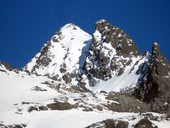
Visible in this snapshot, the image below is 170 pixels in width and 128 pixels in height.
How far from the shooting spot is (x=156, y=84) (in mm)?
171125

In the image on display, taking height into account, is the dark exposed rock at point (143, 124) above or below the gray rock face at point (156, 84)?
below

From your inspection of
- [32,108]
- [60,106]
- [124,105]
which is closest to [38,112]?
→ [32,108]

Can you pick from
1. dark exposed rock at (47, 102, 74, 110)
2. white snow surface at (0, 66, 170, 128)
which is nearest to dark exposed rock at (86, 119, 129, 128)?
white snow surface at (0, 66, 170, 128)

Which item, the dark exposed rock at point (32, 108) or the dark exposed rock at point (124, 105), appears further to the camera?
the dark exposed rock at point (124, 105)

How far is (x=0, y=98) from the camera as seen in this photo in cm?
12588

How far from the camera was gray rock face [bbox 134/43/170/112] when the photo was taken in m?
164

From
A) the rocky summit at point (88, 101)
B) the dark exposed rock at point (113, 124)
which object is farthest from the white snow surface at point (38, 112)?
the dark exposed rock at point (113, 124)

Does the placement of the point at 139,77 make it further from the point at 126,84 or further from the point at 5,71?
the point at 5,71

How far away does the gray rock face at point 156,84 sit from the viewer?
163625mm

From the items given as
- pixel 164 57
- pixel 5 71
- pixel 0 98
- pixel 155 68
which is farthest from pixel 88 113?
pixel 164 57

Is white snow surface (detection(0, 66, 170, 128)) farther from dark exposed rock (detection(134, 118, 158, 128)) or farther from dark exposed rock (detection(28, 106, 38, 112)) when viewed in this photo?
dark exposed rock (detection(134, 118, 158, 128))

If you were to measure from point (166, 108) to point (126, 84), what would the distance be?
3208cm

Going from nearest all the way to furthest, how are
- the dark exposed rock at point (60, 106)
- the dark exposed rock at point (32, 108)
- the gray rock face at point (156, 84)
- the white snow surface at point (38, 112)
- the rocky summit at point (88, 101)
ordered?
1. the rocky summit at point (88, 101)
2. the white snow surface at point (38, 112)
3. the dark exposed rock at point (32, 108)
4. the dark exposed rock at point (60, 106)
5. the gray rock face at point (156, 84)

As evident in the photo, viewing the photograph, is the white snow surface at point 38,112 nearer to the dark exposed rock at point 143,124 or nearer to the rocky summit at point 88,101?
the rocky summit at point 88,101
